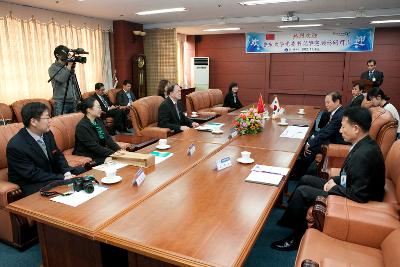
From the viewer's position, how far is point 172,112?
4.12 metres

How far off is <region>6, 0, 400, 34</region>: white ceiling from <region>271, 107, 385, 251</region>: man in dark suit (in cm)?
371

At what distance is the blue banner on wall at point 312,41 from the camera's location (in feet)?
25.2

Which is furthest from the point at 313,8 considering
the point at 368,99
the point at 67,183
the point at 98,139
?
the point at 67,183

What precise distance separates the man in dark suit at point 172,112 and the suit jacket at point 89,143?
3.34ft

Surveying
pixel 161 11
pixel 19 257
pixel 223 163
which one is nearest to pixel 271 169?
pixel 223 163

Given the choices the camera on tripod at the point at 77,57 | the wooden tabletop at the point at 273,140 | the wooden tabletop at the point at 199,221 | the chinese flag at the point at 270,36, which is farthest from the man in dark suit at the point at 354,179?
the chinese flag at the point at 270,36

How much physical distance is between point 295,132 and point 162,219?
2.38 metres

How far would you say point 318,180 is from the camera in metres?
2.53

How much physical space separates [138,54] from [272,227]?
602 cm

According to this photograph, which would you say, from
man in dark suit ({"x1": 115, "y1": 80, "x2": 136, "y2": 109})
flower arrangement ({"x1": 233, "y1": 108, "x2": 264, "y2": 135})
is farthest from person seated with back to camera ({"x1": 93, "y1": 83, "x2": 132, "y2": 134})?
flower arrangement ({"x1": 233, "y1": 108, "x2": 264, "y2": 135})

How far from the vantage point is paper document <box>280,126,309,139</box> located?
329cm

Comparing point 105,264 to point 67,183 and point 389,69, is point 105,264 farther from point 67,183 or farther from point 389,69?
point 389,69

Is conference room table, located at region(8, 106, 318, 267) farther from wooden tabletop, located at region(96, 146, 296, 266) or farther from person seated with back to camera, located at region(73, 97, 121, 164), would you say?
person seated with back to camera, located at region(73, 97, 121, 164)

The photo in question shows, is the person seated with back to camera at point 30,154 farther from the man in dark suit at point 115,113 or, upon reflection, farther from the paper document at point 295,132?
the man in dark suit at point 115,113
